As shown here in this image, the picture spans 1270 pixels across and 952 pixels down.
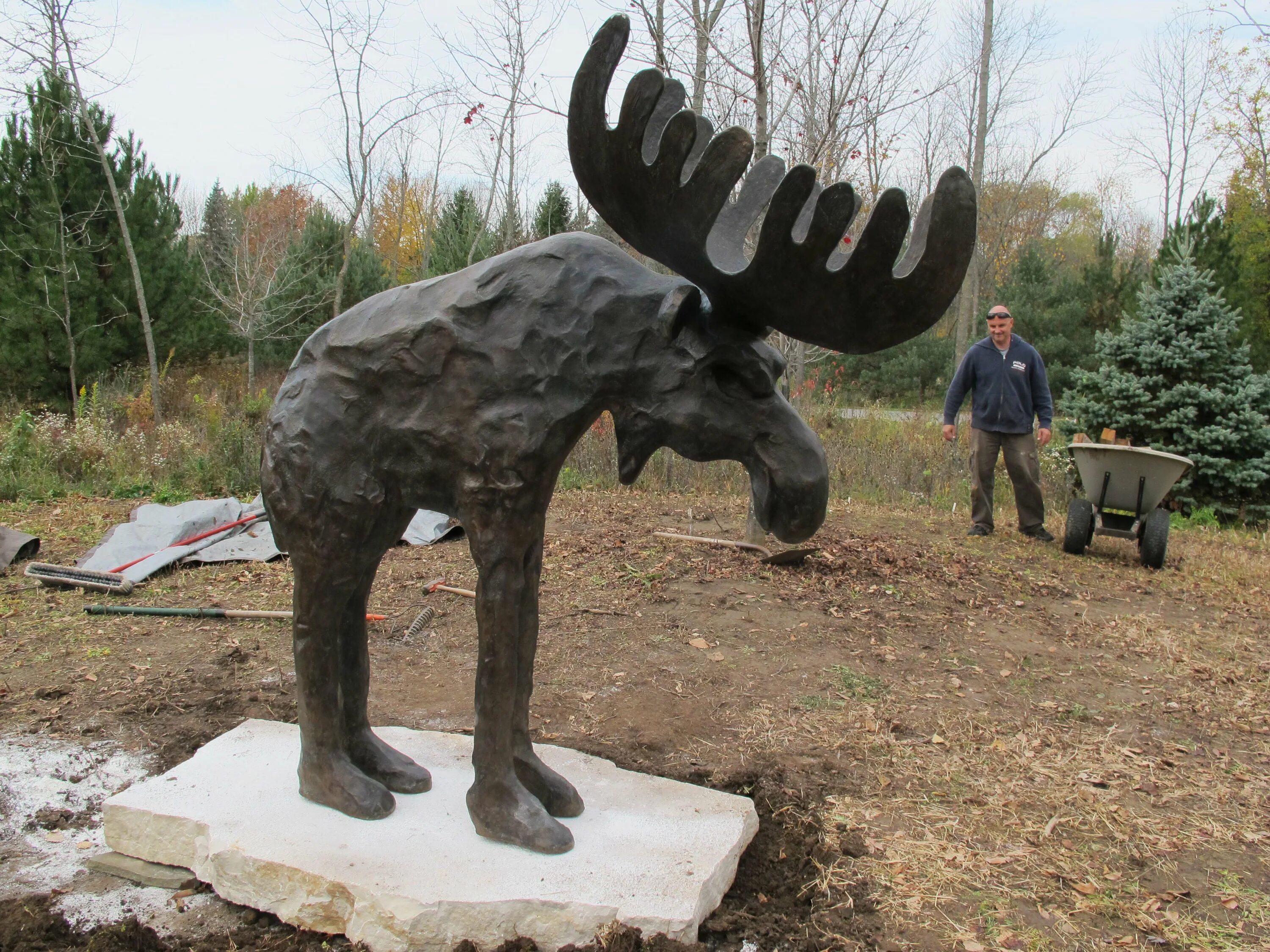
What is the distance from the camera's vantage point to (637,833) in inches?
100

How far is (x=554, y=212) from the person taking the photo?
2006 centimetres

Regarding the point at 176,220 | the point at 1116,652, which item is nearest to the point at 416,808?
the point at 1116,652

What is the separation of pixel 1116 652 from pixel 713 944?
12.9 feet

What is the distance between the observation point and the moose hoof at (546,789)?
8.55 feet

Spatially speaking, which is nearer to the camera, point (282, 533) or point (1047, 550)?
point (282, 533)

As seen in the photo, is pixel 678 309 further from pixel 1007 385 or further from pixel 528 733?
pixel 1007 385

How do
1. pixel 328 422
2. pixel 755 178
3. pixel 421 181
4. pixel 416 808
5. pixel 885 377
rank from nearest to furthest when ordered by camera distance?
1. pixel 755 178
2. pixel 328 422
3. pixel 416 808
4. pixel 885 377
5. pixel 421 181

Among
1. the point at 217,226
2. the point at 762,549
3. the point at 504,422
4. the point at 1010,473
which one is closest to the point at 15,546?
the point at 762,549

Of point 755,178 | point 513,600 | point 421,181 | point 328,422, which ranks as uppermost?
point 421,181

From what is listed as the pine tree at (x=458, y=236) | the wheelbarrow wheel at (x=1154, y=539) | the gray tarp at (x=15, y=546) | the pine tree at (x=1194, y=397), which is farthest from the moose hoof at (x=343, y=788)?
the pine tree at (x=458, y=236)

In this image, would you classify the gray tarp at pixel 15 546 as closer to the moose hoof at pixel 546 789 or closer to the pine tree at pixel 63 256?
the moose hoof at pixel 546 789

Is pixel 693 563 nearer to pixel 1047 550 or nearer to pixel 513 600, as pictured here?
pixel 1047 550

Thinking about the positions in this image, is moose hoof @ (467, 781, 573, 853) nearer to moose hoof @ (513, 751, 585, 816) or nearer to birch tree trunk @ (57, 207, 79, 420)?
moose hoof @ (513, 751, 585, 816)

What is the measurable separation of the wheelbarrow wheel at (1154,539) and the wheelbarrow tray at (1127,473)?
0.11m
